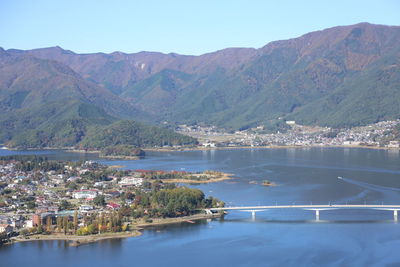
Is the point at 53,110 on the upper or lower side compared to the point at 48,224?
upper

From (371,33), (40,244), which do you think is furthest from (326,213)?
(371,33)

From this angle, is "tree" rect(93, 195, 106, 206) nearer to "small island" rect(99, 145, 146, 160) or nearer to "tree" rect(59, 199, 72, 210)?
"tree" rect(59, 199, 72, 210)

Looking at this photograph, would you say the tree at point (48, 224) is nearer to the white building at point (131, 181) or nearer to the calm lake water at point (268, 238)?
the calm lake water at point (268, 238)

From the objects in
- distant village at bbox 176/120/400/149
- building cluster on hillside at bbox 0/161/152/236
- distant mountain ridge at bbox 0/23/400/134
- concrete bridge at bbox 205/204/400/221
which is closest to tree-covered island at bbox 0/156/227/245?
building cluster on hillside at bbox 0/161/152/236

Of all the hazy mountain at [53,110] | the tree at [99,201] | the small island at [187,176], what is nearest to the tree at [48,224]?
the tree at [99,201]

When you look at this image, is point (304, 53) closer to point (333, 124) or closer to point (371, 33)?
point (371, 33)

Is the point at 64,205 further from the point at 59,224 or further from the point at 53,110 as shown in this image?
the point at 53,110

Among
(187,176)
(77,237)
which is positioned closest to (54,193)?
(77,237)
